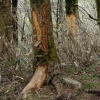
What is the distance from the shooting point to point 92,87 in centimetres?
534

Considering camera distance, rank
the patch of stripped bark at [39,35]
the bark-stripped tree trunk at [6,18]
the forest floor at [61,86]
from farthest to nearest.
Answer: the bark-stripped tree trunk at [6,18] → the patch of stripped bark at [39,35] → the forest floor at [61,86]

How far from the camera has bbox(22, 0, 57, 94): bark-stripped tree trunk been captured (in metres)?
5.71

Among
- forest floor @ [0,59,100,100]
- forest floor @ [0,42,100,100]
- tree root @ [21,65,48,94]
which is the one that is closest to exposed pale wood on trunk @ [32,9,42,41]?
forest floor @ [0,42,100,100]

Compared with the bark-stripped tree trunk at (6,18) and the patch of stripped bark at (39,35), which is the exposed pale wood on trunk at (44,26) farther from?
the bark-stripped tree trunk at (6,18)

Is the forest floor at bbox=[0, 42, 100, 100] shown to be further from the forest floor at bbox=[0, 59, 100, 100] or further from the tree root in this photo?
the tree root

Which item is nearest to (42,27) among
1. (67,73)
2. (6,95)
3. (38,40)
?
(38,40)

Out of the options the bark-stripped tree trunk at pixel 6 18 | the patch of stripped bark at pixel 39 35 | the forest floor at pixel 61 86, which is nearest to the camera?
the forest floor at pixel 61 86

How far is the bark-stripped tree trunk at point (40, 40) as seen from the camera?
5.71m

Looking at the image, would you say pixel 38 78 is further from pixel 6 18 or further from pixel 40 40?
pixel 6 18

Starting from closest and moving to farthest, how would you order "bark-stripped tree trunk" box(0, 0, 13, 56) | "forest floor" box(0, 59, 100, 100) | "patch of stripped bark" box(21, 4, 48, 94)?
"forest floor" box(0, 59, 100, 100) < "patch of stripped bark" box(21, 4, 48, 94) < "bark-stripped tree trunk" box(0, 0, 13, 56)

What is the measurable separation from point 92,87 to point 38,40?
148cm

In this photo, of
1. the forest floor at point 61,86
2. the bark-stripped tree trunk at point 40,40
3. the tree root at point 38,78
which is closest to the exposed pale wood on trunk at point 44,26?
the bark-stripped tree trunk at point 40,40

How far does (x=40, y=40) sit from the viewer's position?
571cm

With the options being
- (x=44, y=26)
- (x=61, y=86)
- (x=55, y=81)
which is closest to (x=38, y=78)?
(x=55, y=81)
